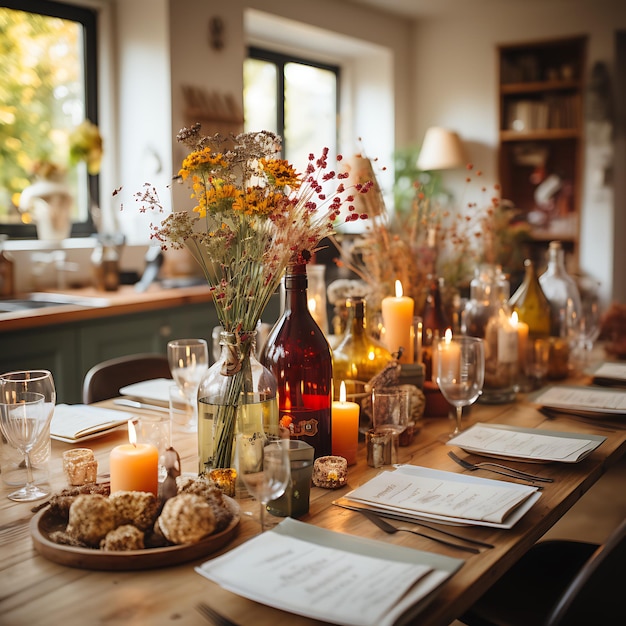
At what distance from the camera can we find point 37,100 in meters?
3.97

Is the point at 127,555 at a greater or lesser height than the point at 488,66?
lesser

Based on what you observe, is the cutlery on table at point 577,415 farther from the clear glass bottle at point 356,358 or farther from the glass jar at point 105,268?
the glass jar at point 105,268

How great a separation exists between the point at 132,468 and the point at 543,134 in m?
5.44

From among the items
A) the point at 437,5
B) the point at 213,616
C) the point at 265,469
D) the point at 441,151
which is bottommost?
the point at 213,616

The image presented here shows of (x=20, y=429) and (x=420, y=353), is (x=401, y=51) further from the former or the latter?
(x=20, y=429)

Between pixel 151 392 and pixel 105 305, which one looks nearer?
pixel 151 392

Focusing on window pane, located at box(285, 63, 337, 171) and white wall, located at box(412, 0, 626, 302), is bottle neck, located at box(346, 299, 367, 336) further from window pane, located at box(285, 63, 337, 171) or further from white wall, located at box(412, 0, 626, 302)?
white wall, located at box(412, 0, 626, 302)

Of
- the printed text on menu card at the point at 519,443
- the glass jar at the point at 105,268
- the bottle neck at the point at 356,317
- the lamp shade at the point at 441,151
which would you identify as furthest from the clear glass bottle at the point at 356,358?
the lamp shade at the point at 441,151

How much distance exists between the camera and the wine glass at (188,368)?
65.4 inches

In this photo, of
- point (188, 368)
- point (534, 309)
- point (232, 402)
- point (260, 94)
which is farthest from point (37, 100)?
point (232, 402)

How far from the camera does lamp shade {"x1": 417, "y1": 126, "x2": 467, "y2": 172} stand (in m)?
5.94

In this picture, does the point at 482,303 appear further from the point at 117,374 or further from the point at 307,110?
the point at 307,110

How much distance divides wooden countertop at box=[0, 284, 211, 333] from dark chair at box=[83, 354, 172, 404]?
725 mm

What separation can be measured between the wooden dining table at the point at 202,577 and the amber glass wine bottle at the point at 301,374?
0.11m
